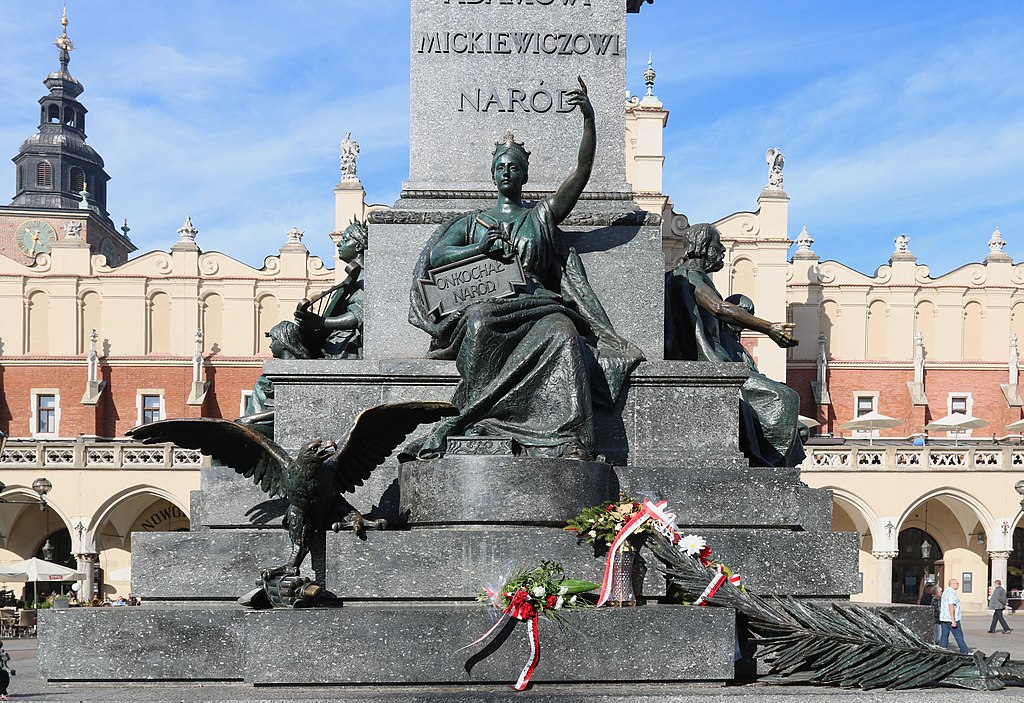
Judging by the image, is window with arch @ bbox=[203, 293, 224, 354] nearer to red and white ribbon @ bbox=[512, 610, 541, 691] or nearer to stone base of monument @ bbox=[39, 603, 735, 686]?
stone base of monument @ bbox=[39, 603, 735, 686]

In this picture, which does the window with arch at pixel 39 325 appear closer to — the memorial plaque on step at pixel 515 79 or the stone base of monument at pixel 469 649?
the memorial plaque on step at pixel 515 79

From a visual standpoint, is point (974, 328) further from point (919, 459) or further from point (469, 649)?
point (469, 649)

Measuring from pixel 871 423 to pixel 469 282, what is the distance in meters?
39.6

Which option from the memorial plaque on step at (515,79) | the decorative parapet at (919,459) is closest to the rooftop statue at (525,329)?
the memorial plaque on step at (515,79)

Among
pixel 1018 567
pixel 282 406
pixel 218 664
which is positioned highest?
pixel 282 406

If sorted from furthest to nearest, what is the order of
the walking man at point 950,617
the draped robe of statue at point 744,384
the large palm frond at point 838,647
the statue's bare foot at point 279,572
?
1. the walking man at point 950,617
2. the draped robe of statue at point 744,384
3. the statue's bare foot at point 279,572
4. the large palm frond at point 838,647

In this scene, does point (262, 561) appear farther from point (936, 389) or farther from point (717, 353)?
point (936, 389)

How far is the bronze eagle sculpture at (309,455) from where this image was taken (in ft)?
19.2

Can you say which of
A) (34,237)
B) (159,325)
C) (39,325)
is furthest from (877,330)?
(34,237)

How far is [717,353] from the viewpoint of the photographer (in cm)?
760

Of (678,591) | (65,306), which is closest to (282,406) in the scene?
(678,591)

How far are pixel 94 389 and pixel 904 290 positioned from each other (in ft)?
99.1

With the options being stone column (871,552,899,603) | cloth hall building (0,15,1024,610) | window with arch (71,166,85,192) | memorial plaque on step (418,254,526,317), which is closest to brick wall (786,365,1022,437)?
cloth hall building (0,15,1024,610)

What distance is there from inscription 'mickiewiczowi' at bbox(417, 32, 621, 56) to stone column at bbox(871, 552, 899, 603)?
110 feet
